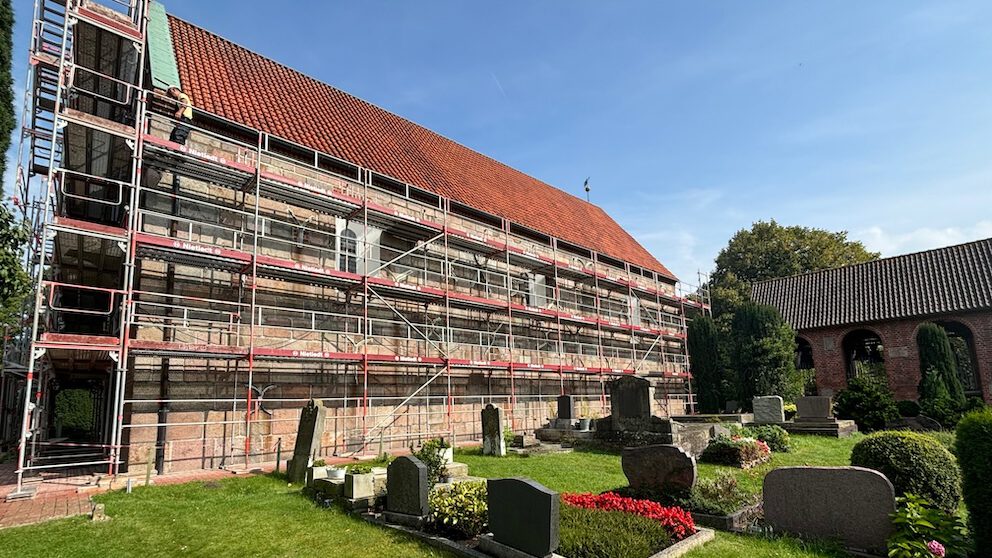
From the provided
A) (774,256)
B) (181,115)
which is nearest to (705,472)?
(181,115)

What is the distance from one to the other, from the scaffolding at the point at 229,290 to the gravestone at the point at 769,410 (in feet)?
22.1

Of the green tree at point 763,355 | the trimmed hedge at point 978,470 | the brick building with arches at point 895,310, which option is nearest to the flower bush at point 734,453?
the trimmed hedge at point 978,470

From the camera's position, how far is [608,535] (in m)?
5.98

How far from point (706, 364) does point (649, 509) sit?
77.0ft

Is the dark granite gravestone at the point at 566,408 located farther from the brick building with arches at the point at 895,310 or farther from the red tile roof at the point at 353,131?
the brick building with arches at the point at 895,310

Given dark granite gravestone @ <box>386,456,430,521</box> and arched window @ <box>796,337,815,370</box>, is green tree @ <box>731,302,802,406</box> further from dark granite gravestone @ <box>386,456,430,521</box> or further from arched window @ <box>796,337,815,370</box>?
dark granite gravestone @ <box>386,456,430,521</box>

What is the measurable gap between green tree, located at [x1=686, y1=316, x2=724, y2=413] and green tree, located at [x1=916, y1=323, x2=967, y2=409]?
27.2ft

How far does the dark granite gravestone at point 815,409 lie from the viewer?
18.5 meters

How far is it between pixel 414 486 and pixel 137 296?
886 cm

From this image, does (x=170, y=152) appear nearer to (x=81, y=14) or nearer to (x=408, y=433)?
(x=81, y=14)

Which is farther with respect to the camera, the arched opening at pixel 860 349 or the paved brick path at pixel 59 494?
the arched opening at pixel 860 349

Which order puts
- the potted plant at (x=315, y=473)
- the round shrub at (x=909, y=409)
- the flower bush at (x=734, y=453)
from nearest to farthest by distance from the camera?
the potted plant at (x=315, y=473) < the flower bush at (x=734, y=453) < the round shrub at (x=909, y=409)

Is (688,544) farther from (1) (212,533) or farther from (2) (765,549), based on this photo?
(1) (212,533)

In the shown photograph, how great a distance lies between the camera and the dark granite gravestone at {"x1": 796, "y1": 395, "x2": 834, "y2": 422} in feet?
60.7
